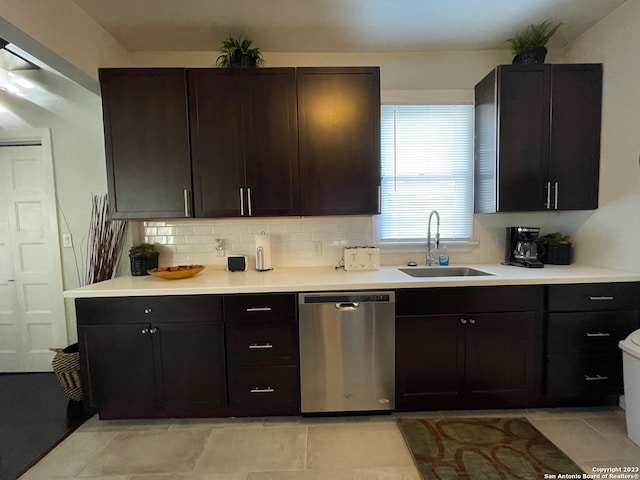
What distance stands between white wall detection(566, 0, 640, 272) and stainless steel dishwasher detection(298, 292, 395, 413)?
1.75 meters

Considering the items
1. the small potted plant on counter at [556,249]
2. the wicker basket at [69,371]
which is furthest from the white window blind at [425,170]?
the wicker basket at [69,371]

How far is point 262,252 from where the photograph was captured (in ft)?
7.92

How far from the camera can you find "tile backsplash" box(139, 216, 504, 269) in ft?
8.43

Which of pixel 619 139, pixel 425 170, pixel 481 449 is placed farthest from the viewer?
pixel 425 170

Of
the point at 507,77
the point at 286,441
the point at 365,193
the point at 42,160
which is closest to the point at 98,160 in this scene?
the point at 42,160

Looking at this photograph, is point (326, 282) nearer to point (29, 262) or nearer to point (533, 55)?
point (533, 55)

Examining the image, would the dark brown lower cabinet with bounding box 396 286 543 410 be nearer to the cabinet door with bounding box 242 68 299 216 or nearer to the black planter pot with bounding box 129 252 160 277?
the cabinet door with bounding box 242 68 299 216

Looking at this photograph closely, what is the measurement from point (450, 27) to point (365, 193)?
56.5 inches

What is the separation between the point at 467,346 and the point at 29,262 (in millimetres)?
3763

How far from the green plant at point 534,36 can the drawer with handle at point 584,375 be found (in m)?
2.31

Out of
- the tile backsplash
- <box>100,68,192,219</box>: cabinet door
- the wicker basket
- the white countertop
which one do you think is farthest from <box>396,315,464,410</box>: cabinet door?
the wicker basket

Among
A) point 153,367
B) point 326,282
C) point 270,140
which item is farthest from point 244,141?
point 153,367

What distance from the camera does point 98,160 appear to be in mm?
2566

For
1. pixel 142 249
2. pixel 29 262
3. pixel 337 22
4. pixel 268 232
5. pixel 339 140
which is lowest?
pixel 29 262
